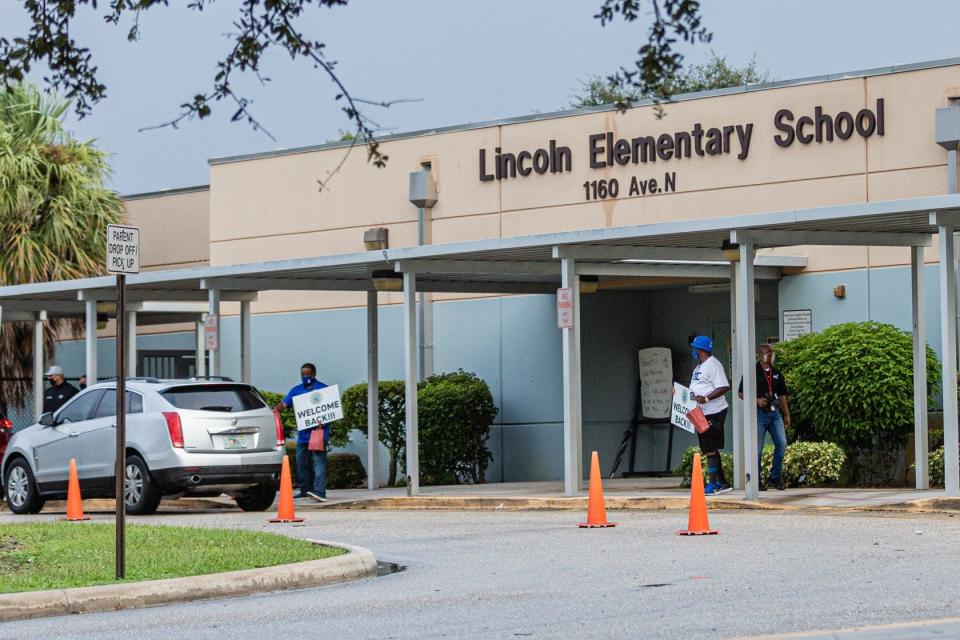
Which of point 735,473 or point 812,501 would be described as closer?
point 812,501

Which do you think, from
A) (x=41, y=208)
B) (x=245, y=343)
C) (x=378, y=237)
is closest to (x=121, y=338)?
(x=245, y=343)

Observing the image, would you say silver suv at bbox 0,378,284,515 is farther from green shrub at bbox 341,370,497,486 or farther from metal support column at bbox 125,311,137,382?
metal support column at bbox 125,311,137,382

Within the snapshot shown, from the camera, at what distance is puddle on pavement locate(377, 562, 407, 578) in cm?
1282

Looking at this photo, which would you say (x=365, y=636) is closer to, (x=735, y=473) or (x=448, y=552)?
(x=448, y=552)

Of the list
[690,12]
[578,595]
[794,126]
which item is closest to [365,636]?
Answer: [578,595]

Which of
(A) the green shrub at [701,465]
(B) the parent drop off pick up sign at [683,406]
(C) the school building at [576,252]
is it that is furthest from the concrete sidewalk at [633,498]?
(B) the parent drop off pick up sign at [683,406]

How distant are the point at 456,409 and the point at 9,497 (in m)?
6.51

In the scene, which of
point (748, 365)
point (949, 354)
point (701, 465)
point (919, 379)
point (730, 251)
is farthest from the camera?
point (701, 465)

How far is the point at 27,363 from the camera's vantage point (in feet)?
102

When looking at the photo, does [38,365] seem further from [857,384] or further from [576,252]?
[857,384]

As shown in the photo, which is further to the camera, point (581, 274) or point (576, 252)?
point (581, 274)

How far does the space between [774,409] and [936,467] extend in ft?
6.77

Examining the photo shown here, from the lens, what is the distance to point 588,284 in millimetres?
23031

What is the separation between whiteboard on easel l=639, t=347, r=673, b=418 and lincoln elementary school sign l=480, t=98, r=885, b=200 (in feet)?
8.45
